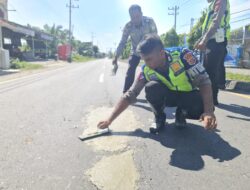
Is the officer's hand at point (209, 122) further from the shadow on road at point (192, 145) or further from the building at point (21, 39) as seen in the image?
the building at point (21, 39)

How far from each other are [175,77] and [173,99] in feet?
1.47

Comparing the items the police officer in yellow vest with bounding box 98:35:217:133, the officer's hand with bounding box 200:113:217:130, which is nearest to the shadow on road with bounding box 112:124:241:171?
the police officer in yellow vest with bounding box 98:35:217:133

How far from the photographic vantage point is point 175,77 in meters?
3.44

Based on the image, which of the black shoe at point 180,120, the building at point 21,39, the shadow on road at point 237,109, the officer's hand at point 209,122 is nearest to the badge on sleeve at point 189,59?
the officer's hand at point 209,122

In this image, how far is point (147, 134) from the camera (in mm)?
3846

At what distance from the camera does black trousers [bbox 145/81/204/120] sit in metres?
3.55

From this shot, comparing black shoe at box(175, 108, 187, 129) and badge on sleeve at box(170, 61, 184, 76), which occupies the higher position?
badge on sleeve at box(170, 61, 184, 76)

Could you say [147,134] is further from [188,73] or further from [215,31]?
[215,31]

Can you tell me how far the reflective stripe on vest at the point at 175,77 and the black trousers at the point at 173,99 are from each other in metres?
0.06

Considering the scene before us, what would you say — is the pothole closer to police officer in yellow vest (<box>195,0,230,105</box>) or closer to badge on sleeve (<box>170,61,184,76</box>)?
badge on sleeve (<box>170,61,184,76</box>)

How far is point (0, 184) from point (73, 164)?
2.03ft

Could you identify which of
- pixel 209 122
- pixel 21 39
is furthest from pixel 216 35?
pixel 21 39

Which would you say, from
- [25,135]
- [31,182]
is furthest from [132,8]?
[31,182]

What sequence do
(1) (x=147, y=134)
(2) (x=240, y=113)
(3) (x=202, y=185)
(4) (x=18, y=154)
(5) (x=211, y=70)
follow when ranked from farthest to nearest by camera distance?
(5) (x=211, y=70) → (2) (x=240, y=113) → (1) (x=147, y=134) → (4) (x=18, y=154) → (3) (x=202, y=185)
